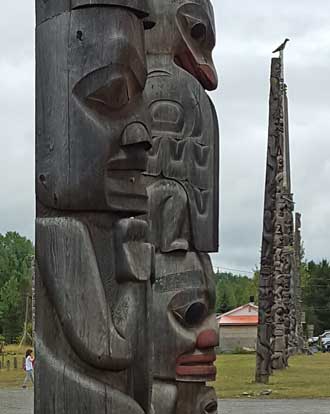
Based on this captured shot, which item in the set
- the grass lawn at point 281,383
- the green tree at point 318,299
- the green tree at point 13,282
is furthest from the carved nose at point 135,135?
the green tree at point 318,299

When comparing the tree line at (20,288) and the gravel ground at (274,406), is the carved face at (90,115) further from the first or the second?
the tree line at (20,288)

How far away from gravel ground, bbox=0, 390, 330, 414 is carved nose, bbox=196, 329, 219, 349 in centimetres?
694

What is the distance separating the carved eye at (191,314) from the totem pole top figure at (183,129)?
46cm

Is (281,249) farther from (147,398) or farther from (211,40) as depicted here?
(147,398)

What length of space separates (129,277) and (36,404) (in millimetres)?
711

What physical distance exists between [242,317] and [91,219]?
42948mm

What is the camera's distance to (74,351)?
4020 millimetres

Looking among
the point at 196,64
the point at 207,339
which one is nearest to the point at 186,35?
the point at 196,64

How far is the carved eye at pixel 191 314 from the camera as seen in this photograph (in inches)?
278

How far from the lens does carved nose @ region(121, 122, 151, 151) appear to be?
4.16 metres

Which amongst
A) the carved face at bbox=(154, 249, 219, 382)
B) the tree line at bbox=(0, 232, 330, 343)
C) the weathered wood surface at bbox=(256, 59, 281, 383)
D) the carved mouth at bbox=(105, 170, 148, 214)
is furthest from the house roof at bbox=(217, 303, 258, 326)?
the carved mouth at bbox=(105, 170, 148, 214)

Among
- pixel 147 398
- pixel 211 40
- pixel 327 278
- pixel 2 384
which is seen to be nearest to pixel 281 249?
pixel 2 384

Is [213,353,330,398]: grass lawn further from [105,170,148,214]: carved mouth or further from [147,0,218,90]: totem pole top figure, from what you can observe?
[105,170,148,214]: carved mouth

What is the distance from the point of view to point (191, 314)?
707 cm
